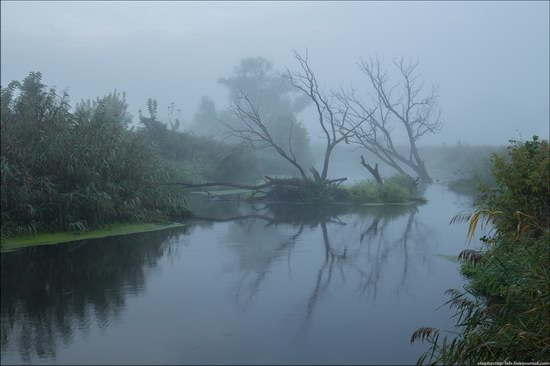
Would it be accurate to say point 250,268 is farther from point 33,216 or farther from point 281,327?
point 33,216

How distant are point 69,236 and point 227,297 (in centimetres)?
639

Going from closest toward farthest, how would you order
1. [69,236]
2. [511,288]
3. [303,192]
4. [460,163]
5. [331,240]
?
[511,288], [69,236], [331,240], [303,192], [460,163]

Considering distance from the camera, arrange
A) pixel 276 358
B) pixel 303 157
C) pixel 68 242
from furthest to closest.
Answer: pixel 303 157 < pixel 68 242 < pixel 276 358

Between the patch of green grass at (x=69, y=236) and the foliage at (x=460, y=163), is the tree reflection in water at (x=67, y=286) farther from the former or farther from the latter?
the foliage at (x=460, y=163)

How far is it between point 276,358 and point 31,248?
8051 millimetres

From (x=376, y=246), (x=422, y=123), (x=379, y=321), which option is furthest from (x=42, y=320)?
(x=422, y=123)

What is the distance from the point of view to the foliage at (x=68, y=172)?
14219mm

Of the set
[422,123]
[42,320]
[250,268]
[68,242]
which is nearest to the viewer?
[42,320]

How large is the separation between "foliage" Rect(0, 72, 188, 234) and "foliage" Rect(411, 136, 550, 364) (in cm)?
933

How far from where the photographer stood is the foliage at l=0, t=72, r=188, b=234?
1422 centimetres

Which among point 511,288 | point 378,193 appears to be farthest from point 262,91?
point 511,288

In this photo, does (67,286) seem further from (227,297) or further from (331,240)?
(331,240)

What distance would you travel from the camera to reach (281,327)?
7633 mm

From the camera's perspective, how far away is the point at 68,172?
1512 cm
